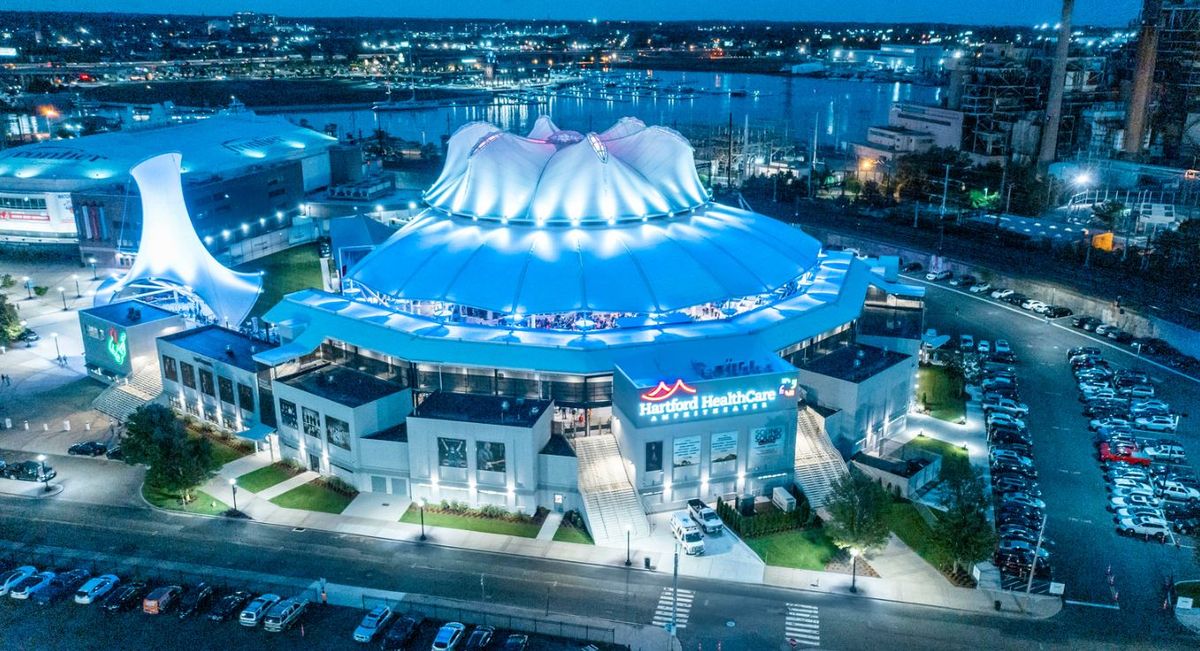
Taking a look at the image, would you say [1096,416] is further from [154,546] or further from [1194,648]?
[154,546]

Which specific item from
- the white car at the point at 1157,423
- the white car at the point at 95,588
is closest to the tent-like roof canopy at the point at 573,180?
the white car at the point at 95,588

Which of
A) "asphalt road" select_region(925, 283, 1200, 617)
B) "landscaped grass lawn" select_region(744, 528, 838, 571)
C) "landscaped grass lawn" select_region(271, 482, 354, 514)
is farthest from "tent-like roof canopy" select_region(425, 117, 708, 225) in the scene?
"asphalt road" select_region(925, 283, 1200, 617)

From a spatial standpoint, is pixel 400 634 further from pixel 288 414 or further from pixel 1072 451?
pixel 1072 451

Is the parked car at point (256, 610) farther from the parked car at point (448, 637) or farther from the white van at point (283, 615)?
the parked car at point (448, 637)

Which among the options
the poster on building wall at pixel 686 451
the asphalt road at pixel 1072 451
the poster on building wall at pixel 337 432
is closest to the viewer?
the asphalt road at pixel 1072 451

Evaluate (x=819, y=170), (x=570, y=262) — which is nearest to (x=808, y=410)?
(x=570, y=262)

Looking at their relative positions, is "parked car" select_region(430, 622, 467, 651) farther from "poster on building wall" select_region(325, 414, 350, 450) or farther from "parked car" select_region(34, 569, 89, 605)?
"parked car" select_region(34, 569, 89, 605)
